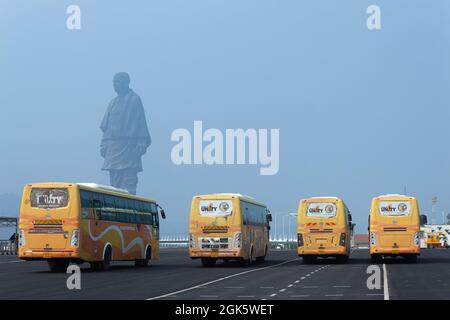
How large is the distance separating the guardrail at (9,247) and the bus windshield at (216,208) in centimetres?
4213

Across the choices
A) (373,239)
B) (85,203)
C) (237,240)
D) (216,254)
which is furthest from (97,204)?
(373,239)

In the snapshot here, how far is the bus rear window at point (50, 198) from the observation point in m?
40.8

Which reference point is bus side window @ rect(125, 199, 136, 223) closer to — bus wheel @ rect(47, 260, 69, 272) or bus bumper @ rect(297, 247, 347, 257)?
bus wheel @ rect(47, 260, 69, 272)

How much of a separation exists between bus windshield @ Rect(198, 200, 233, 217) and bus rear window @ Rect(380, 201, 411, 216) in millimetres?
8452

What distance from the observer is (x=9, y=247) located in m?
87.8

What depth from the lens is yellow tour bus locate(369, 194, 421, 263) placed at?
5016 cm

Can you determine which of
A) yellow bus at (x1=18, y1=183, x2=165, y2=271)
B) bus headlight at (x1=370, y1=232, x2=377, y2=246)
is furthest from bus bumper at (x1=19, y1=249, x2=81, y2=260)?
bus headlight at (x1=370, y1=232, x2=377, y2=246)

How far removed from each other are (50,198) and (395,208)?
61.1 feet

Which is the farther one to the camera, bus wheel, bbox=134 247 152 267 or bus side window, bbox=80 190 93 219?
bus wheel, bbox=134 247 152 267

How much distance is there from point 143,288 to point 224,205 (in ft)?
54.6

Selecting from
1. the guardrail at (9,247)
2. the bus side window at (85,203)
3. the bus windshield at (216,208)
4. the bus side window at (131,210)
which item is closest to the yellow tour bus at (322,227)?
the bus windshield at (216,208)

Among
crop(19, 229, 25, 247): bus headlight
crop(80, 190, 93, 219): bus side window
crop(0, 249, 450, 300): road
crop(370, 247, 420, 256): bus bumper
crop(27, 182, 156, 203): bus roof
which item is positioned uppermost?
crop(27, 182, 156, 203): bus roof

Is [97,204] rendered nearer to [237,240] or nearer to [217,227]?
[217,227]
